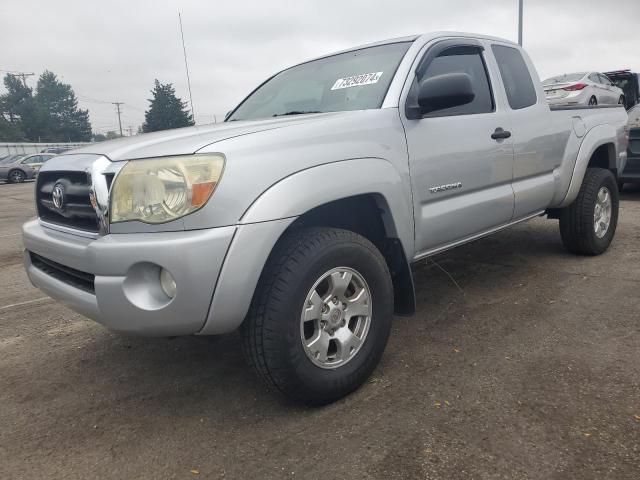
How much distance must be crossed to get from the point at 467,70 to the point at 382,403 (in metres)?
2.28

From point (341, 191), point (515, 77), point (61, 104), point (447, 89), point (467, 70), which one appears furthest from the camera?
point (61, 104)

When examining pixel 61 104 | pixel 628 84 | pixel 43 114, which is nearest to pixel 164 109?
pixel 43 114

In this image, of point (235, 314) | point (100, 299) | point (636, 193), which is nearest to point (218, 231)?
point (235, 314)

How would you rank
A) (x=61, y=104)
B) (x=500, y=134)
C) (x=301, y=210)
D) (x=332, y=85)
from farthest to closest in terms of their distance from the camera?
(x=61, y=104)
(x=500, y=134)
(x=332, y=85)
(x=301, y=210)

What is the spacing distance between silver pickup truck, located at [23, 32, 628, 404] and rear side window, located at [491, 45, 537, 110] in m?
0.21

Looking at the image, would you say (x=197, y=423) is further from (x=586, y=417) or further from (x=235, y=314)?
(x=586, y=417)

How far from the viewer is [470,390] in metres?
2.44

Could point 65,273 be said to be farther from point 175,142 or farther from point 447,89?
point 447,89

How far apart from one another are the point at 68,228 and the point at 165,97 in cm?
6100

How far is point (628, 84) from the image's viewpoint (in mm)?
15508

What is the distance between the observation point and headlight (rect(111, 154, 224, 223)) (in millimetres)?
2020

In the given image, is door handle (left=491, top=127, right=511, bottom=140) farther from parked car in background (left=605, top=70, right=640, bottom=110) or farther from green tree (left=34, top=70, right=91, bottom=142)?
green tree (left=34, top=70, right=91, bottom=142)

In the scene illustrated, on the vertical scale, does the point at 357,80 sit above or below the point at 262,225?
above

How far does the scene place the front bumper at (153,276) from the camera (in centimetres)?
196
